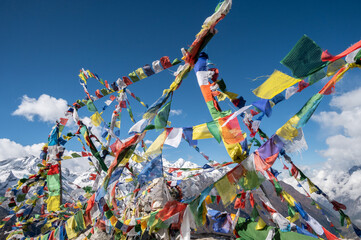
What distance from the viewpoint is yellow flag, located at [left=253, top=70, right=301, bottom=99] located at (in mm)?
2426

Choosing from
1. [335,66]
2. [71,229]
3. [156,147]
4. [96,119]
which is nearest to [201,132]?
[156,147]

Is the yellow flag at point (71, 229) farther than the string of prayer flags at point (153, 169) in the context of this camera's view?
Yes

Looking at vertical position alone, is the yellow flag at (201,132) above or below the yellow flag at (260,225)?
above

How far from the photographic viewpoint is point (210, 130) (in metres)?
3.12

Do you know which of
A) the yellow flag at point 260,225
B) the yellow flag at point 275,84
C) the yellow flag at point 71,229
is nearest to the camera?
the yellow flag at point 275,84

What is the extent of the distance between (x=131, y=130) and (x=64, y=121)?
529 cm

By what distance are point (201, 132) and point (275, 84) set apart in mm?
1280

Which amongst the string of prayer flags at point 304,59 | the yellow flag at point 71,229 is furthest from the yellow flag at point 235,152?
the yellow flag at point 71,229

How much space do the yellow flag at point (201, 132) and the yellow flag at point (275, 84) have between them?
3.16ft

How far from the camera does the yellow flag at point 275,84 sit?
2.43 meters

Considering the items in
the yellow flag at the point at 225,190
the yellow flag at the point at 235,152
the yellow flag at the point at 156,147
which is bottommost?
the yellow flag at the point at 225,190

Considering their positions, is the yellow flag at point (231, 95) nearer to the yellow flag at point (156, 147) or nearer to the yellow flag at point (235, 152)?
the yellow flag at point (235, 152)

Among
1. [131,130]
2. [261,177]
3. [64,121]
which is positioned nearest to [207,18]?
[131,130]

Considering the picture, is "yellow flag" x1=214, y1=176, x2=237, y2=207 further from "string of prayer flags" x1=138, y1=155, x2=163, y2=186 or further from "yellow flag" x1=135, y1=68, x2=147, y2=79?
"yellow flag" x1=135, y1=68, x2=147, y2=79
